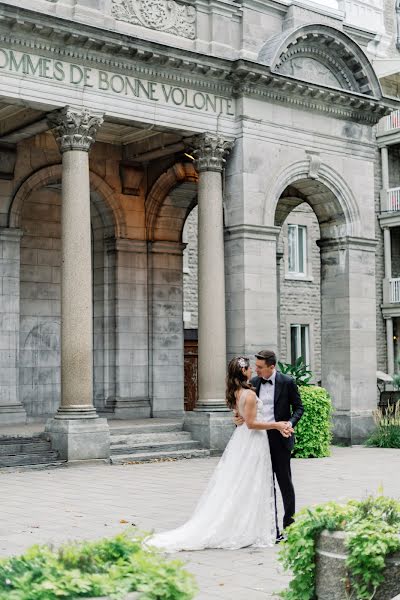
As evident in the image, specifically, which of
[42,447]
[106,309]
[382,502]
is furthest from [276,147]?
[382,502]

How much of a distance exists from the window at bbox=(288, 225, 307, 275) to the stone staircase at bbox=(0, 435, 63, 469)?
18367mm

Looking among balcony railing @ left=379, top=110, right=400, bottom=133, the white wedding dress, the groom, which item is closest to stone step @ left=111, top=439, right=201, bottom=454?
the groom

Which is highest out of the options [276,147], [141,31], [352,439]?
[141,31]

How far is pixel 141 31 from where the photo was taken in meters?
19.0

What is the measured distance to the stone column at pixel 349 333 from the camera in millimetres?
22344

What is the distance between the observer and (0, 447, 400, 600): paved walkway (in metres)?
8.20

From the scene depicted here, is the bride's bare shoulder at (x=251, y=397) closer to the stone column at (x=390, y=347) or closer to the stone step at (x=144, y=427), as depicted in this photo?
the stone step at (x=144, y=427)

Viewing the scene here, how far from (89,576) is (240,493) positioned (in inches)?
196

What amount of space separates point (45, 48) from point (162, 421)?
8.60 meters

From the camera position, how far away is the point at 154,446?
18.7 metres

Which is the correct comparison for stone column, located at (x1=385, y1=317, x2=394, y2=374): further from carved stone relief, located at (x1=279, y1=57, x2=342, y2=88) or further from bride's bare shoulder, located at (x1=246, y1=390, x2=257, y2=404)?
bride's bare shoulder, located at (x1=246, y1=390, x2=257, y2=404)

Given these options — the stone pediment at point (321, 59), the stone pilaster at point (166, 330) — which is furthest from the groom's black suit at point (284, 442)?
the stone pilaster at point (166, 330)

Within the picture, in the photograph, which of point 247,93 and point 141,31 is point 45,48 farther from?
point 247,93

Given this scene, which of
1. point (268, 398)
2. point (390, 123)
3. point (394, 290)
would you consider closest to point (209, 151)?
point (268, 398)
